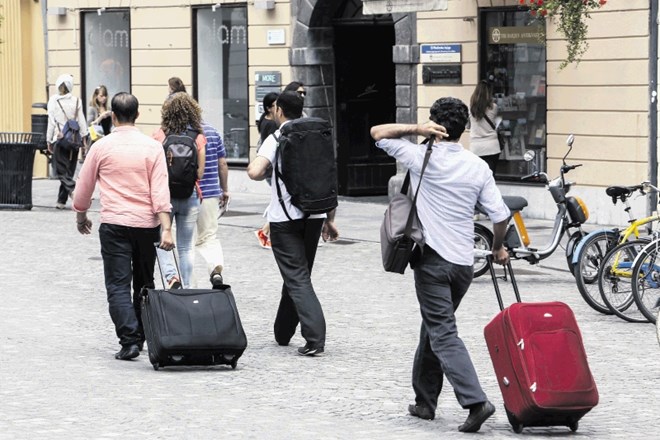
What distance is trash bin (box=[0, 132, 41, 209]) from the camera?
20.9m

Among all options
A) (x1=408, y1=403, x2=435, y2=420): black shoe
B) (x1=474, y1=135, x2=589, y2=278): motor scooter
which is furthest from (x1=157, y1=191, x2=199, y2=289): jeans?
(x1=408, y1=403, x2=435, y2=420): black shoe

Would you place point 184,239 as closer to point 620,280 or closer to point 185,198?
point 185,198

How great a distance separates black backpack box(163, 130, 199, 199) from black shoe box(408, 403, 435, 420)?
3595mm

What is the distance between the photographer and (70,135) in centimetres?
2117

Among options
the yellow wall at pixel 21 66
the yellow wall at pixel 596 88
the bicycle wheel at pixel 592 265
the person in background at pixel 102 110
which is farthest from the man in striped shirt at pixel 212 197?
the yellow wall at pixel 21 66

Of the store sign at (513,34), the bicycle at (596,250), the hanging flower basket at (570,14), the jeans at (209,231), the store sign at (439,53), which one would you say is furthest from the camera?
the store sign at (439,53)

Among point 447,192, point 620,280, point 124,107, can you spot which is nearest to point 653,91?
point 620,280

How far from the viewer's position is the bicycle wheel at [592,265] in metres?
12.2

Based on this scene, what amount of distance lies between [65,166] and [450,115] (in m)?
13.8

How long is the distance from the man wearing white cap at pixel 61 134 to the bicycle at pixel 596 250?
32.5 ft

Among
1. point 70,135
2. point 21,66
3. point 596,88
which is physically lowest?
point 70,135

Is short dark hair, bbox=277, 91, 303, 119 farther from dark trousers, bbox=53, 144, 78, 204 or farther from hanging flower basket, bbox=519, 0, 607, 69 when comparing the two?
dark trousers, bbox=53, 144, 78, 204

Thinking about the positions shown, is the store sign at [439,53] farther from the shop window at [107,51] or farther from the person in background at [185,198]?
the person in background at [185,198]

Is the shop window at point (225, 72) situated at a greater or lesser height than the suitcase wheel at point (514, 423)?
greater
